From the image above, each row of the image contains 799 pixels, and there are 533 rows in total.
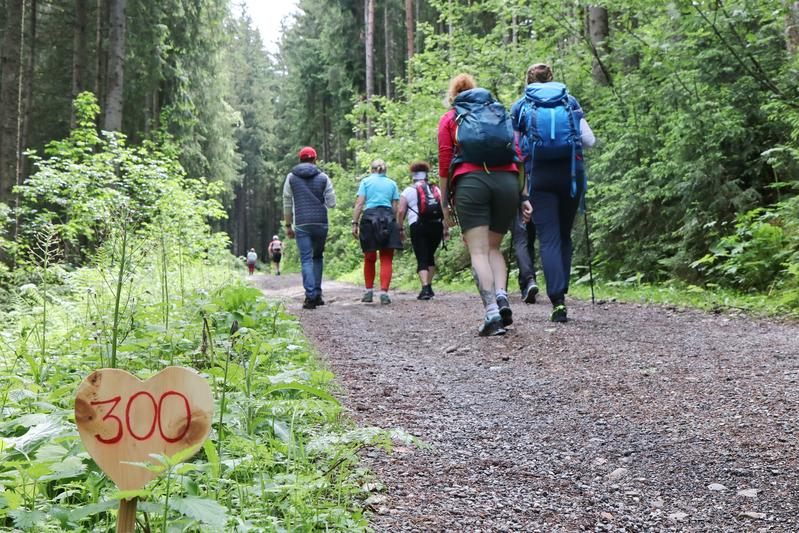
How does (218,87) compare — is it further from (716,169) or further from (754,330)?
(754,330)

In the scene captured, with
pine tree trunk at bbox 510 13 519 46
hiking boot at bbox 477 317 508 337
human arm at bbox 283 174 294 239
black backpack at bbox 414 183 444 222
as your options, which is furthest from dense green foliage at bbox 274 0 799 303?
human arm at bbox 283 174 294 239

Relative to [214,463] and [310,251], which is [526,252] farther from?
[214,463]

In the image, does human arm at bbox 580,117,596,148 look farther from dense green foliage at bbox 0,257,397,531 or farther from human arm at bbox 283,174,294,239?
human arm at bbox 283,174,294,239

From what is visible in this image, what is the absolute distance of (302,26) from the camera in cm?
4094

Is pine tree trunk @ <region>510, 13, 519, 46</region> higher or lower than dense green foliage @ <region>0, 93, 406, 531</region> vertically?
higher

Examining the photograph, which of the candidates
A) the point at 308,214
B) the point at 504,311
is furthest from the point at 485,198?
the point at 308,214

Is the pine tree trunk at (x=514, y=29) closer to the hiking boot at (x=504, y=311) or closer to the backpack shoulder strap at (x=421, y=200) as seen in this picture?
the backpack shoulder strap at (x=421, y=200)

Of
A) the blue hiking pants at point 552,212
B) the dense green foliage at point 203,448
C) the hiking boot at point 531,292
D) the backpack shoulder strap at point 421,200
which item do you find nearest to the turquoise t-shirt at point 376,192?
the backpack shoulder strap at point 421,200

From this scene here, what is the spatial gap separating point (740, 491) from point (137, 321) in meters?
3.82

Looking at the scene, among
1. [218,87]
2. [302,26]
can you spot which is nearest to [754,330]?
[218,87]

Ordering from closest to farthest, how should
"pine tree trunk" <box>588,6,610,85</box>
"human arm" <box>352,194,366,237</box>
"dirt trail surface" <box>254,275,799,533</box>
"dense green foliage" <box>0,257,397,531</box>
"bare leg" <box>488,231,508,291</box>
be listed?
1. "dense green foliage" <box>0,257,397,531</box>
2. "dirt trail surface" <box>254,275,799,533</box>
3. "bare leg" <box>488,231,508,291</box>
4. "human arm" <box>352,194,366,237</box>
5. "pine tree trunk" <box>588,6,610,85</box>

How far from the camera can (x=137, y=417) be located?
1.57m

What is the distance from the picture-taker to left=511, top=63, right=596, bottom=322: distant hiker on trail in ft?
19.8

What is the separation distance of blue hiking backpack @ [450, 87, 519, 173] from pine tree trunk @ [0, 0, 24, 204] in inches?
312
